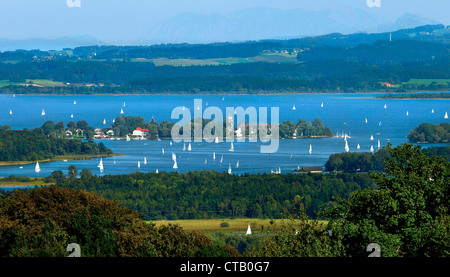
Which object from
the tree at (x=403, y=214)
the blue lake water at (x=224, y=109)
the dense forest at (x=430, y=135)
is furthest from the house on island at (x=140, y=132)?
the tree at (x=403, y=214)

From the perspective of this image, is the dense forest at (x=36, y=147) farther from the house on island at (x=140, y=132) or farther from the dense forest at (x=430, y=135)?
the dense forest at (x=430, y=135)

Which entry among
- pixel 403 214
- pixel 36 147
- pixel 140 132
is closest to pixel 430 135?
pixel 140 132

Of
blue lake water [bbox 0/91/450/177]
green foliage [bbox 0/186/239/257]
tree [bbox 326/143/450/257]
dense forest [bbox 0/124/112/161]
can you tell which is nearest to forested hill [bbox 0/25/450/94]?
blue lake water [bbox 0/91/450/177]

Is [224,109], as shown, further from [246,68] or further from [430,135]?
[246,68]

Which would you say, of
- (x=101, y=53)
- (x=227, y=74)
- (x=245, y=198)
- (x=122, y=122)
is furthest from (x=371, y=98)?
(x=245, y=198)

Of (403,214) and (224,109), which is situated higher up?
(224,109)

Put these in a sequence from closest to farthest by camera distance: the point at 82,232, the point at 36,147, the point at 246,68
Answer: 1. the point at 82,232
2. the point at 36,147
3. the point at 246,68

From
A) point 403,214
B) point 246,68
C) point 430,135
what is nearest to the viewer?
point 403,214
